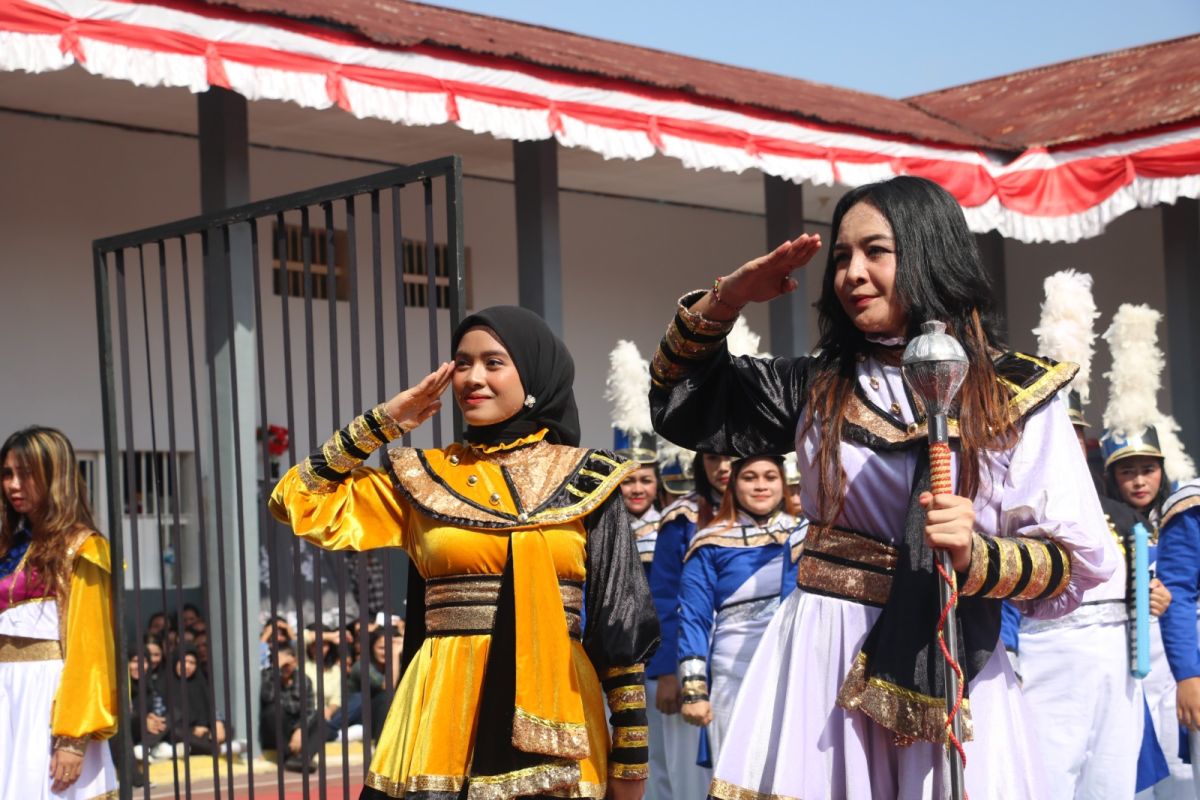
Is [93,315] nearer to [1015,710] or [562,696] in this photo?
[562,696]

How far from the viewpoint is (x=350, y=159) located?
12664 millimetres

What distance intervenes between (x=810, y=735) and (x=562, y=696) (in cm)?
96

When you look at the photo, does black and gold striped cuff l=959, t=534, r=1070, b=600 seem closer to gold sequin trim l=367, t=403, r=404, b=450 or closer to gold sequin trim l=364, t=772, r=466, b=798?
gold sequin trim l=364, t=772, r=466, b=798

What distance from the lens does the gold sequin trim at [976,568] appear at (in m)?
2.70

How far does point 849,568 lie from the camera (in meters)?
2.94

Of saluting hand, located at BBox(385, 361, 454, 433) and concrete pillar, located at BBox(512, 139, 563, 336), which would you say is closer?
saluting hand, located at BBox(385, 361, 454, 433)

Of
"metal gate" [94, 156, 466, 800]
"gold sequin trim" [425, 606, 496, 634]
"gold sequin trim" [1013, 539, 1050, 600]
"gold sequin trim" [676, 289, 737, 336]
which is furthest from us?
"metal gate" [94, 156, 466, 800]

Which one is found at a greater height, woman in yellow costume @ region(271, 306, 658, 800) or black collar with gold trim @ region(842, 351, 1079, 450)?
black collar with gold trim @ region(842, 351, 1079, 450)

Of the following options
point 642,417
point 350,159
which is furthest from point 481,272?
point 642,417

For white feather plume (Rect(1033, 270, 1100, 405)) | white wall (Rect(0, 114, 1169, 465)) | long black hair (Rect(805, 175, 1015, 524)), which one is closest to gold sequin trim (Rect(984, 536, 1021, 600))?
long black hair (Rect(805, 175, 1015, 524))

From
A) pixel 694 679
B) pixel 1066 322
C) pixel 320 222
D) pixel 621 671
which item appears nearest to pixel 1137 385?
pixel 1066 322

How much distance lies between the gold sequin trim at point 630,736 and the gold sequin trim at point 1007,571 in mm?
1293

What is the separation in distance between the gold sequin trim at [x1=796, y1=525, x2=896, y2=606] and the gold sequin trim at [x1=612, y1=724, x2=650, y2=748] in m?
0.96

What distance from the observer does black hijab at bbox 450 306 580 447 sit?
389 cm
